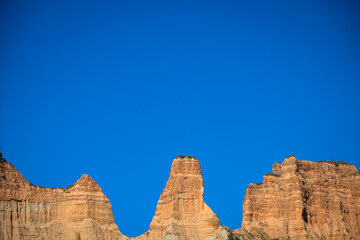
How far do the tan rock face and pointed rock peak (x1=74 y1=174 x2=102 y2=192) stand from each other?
21887 millimetres

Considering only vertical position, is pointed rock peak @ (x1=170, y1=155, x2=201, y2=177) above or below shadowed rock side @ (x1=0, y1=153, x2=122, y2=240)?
above

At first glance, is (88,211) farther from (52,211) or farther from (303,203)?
(303,203)

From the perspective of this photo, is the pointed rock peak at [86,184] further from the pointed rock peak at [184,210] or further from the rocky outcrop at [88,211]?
the pointed rock peak at [184,210]

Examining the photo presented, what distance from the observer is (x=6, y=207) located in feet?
331

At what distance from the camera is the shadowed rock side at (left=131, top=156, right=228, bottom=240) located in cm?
10525

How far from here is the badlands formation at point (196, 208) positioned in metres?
103

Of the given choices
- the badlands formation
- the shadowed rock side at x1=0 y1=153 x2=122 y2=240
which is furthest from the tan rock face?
the shadowed rock side at x1=0 y1=153 x2=122 y2=240

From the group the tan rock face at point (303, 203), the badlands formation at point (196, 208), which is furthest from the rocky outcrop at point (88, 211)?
the tan rock face at point (303, 203)

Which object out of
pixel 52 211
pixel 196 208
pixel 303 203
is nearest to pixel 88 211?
pixel 52 211

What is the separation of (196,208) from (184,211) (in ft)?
5.68

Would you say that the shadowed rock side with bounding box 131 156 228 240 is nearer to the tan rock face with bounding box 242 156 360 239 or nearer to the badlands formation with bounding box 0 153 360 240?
the badlands formation with bounding box 0 153 360 240

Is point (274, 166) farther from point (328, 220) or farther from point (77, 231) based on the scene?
point (77, 231)

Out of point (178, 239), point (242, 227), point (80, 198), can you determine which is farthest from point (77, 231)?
point (242, 227)

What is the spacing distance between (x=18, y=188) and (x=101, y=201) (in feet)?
37.2
